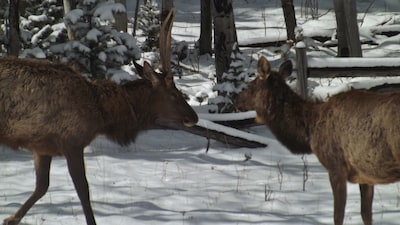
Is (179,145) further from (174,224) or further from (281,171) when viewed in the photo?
(174,224)

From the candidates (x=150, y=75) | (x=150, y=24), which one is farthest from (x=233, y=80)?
(x=150, y=24)

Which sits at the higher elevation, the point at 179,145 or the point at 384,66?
the point at 384,66

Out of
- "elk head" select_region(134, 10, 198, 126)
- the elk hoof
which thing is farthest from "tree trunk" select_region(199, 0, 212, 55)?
the elk hoof

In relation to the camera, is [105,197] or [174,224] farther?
[105,197]

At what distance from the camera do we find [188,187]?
324 inches

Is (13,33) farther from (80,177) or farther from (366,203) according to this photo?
(366,203)

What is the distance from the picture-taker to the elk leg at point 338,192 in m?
6.12

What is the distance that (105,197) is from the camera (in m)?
7.75

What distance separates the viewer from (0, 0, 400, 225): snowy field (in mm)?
6961

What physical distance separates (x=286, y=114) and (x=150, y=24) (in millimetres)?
15353

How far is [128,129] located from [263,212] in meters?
1.70

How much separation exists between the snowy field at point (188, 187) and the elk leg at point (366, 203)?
383 millimetres

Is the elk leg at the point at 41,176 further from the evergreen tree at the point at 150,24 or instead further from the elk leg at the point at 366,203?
the evergreen tree at the point at 150,24

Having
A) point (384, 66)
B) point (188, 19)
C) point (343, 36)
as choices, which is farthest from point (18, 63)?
point (188, 19)
